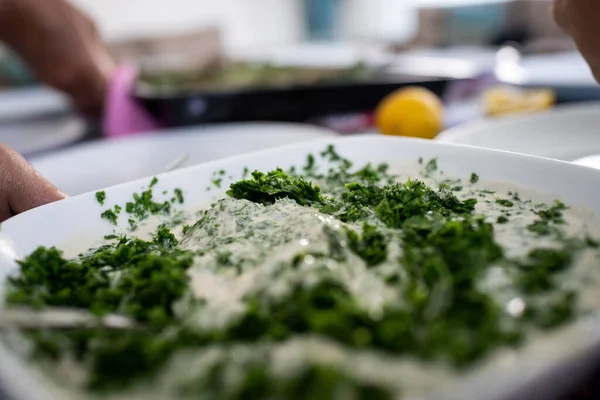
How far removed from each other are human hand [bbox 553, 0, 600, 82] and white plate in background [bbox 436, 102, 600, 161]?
263 millimetres

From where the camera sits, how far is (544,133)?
5.91 feet

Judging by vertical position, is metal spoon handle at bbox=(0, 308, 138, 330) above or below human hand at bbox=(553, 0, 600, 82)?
below

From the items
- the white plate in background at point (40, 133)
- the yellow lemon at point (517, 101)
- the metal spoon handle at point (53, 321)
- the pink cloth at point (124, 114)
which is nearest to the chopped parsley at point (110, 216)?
the metal spoon handle at point (53, 321)

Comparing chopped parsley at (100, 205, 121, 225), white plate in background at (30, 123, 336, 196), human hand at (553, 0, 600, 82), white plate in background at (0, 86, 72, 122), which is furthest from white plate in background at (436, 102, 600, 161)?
white plate in background at (0, 86, 72, 122)

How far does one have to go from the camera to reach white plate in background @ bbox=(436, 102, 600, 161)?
1691mm

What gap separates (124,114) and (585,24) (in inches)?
79.7

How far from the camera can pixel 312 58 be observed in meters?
4.09

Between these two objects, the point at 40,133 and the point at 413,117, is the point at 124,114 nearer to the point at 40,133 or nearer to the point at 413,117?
the point at 40,133

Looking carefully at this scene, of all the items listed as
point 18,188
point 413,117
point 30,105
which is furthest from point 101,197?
point 30,105

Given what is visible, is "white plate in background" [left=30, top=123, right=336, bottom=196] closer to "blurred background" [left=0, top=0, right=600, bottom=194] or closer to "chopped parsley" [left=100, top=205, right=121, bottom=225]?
"blurred background" [left=0, top=0, right=600, bottom=194]

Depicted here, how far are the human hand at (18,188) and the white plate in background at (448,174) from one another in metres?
0.10

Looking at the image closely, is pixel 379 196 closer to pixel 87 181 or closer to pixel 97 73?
pixel 87 181

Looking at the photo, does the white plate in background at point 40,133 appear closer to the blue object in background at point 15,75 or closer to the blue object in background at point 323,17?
the blue object in background at point 15,75

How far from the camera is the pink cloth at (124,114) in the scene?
104 inches
